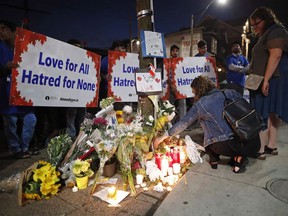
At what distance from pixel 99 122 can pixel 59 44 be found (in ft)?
5.31

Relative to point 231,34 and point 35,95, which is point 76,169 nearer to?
point 35,95

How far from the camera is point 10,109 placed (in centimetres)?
352

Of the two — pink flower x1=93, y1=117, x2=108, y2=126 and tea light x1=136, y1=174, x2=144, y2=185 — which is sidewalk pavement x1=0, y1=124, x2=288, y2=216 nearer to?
tea light x1=136, y1=174, x2=144, y2=185

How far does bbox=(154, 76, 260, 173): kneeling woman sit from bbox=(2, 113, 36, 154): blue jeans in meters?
2.36

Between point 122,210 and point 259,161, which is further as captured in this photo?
point 259,161

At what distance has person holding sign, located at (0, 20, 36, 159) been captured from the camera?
137 inches

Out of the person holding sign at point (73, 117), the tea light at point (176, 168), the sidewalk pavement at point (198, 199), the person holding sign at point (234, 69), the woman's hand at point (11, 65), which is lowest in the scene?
the sidewalk pavement at point (198, 199)

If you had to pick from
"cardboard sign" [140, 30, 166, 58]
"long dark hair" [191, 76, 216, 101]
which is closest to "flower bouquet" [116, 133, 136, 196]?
"long dark hair" [191, 76, 216, 101]

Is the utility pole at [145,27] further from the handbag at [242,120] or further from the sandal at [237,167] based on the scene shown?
the sandal at [237,167]

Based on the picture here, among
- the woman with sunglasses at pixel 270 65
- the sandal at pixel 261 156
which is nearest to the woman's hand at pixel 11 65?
the woman with sunglasses at pixel 270 65

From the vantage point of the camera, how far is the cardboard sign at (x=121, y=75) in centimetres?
459

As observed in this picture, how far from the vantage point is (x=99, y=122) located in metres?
3.07

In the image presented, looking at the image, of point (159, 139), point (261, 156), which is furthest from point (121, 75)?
point (261, 156)

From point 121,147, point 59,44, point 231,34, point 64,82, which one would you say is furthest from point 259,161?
point 231,34
